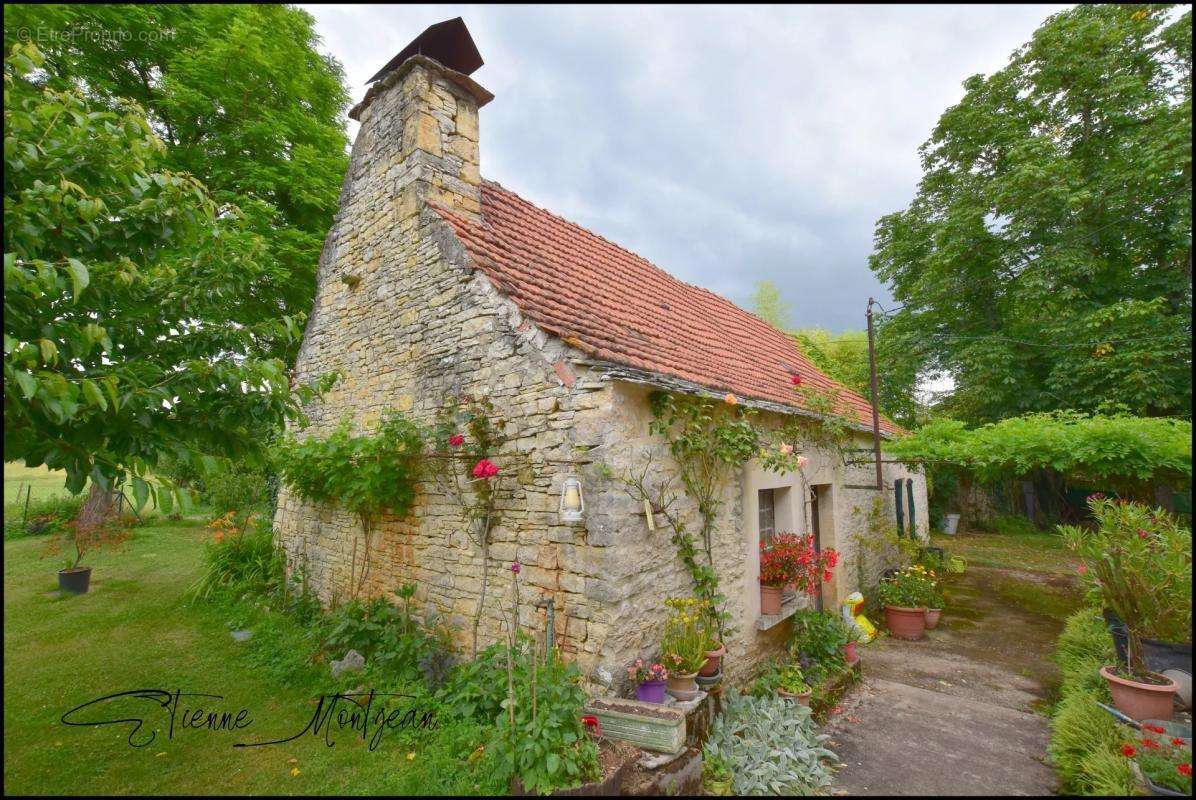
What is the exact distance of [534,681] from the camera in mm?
3863

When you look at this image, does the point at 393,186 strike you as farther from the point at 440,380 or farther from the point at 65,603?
the point at 65,603

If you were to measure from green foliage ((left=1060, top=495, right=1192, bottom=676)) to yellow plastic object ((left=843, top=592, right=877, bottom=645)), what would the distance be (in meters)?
3.00

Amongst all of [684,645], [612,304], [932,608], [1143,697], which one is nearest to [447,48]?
[612,304]

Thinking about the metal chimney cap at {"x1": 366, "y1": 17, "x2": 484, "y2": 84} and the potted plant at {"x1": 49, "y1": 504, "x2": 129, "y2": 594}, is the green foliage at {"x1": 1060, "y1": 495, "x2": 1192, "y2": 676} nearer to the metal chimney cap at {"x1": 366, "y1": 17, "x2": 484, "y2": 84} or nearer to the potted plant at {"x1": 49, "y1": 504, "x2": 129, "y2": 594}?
the metal chimney cap at {"x1": 366, "y1": 17, "x2": 484, "y2": 84}

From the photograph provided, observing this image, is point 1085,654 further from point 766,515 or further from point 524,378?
point 524,378

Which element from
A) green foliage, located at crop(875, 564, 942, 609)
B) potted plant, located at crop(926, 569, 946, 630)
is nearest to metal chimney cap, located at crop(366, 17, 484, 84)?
green foliage, located at crop(875, 564, 942, 609)

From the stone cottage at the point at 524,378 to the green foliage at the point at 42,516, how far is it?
883 centimetres

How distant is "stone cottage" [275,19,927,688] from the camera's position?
4.60 m

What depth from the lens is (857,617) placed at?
26.1ft

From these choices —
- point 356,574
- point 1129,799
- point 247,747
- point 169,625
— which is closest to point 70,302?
point 247,747

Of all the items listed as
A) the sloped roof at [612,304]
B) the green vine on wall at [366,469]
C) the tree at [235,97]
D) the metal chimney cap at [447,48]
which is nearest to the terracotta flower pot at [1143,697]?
the sloped roof at [612,304]

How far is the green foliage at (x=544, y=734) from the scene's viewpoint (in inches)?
142

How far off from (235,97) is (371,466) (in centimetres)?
673

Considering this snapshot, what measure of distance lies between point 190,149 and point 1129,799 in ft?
42.3
